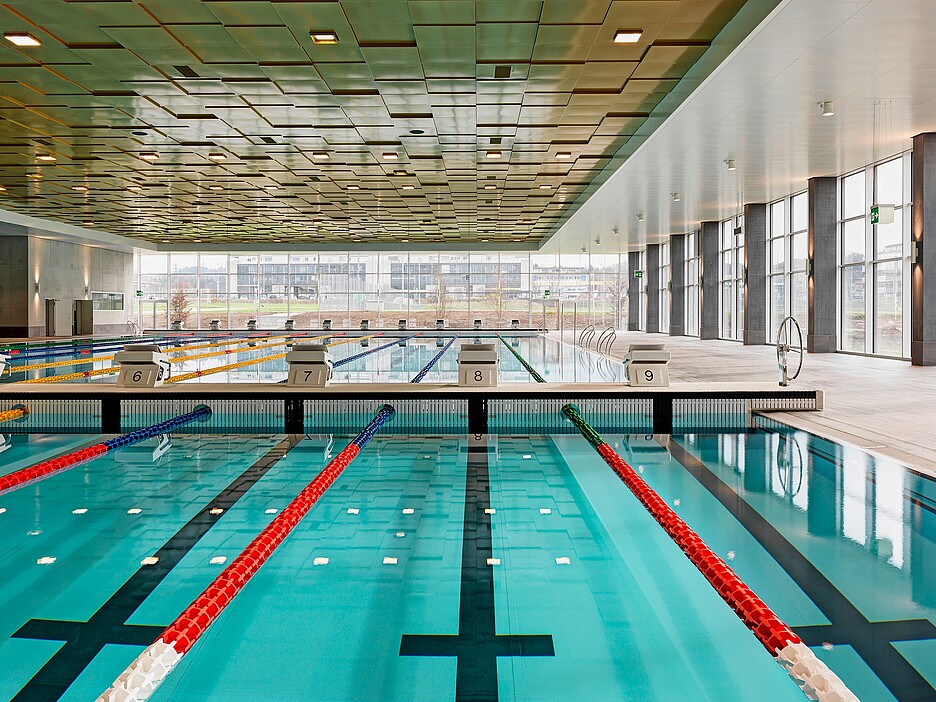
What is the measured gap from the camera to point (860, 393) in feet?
26.3

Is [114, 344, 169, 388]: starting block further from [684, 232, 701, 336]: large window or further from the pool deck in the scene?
[684, 232, 701, 336]: large window

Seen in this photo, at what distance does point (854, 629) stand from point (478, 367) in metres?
4.79

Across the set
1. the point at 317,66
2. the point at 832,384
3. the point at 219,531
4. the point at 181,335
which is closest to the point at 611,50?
the point at 317,66

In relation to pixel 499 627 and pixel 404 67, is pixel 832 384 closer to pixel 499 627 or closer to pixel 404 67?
pixel 404 67

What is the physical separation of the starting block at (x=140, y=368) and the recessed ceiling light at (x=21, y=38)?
3.12 metres

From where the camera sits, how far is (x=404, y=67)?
749cm

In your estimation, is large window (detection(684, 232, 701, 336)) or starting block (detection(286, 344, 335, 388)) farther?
large window (detection(684, 232, 701, 336))

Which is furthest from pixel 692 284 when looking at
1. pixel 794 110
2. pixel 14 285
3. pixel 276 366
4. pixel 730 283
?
pixel 14 285

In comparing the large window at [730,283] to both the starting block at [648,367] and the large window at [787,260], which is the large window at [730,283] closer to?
the large window at [787,260]

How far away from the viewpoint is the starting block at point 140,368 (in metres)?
7.39

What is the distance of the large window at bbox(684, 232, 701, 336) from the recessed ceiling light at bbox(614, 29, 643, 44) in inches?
707

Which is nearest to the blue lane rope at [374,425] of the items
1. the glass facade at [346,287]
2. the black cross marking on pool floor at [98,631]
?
the black cross marking on pool floor at [98,631]

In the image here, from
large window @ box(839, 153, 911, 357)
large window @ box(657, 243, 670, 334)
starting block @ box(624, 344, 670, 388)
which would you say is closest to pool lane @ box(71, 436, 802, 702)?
starting block @ box(624, 344, 670, 388)

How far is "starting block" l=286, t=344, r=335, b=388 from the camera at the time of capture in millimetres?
7277
